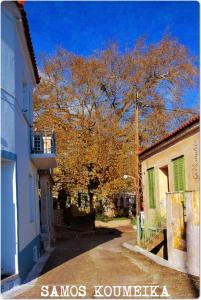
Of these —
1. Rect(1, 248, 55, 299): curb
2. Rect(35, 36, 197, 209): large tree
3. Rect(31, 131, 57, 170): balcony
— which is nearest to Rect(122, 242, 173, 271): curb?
Rect(1, 248, 55, 299): curb

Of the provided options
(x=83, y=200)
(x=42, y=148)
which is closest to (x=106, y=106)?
(x=83, y=200)

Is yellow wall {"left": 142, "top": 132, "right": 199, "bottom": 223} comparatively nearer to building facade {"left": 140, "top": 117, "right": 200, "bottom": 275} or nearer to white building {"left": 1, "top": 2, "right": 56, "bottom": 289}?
building facade {"left": 140, "top": 117, "right": 200, "bottom": 275}

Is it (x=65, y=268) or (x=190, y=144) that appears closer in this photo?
(x=65, y=268)

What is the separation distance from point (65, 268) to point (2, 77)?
5.34m

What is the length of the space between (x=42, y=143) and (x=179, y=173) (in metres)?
4.60

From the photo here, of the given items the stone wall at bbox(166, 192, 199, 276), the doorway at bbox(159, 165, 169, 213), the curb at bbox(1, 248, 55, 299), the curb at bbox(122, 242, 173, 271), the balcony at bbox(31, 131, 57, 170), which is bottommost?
the curb at bbox(122, 242, 173, 271)

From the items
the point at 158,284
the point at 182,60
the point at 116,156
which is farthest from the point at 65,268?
the point at 182,60

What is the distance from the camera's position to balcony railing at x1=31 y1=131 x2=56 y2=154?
14.0m

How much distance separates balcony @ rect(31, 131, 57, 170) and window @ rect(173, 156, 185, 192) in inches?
161

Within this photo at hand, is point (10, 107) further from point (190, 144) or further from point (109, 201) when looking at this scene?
point (109, 201)

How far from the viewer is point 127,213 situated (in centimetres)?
3753

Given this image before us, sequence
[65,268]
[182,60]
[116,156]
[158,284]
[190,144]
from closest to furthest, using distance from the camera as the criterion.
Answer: [158,284] < [65,268] < [190,144] < [116,156] < [182,60]

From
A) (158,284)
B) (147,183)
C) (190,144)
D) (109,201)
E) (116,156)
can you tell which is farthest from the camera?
(109,201)

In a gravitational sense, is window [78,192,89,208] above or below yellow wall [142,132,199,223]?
below
